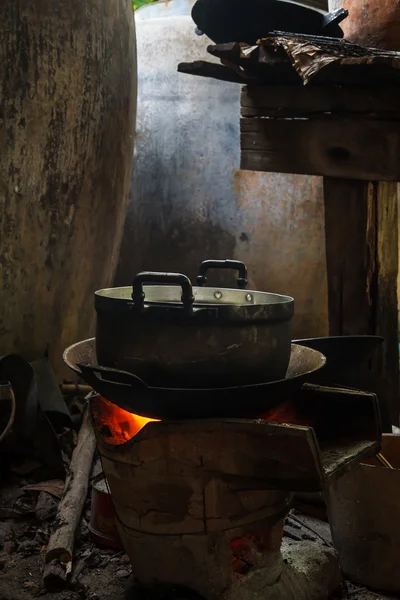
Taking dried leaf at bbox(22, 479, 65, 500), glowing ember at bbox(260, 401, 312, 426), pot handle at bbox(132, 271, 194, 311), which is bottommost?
dried leaf at bbox(22, 479, 65, 500)

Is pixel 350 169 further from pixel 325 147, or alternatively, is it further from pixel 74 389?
pixel 74 389

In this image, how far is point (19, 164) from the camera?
342 cm

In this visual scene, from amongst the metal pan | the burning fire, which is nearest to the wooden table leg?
the metal pan

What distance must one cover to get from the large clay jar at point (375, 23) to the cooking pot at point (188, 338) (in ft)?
4.81

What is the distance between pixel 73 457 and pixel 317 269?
2.52 metres

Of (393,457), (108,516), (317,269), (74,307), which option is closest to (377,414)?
(393,457)

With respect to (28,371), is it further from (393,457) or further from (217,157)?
(217,157)

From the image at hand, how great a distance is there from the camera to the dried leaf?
10.1 ft

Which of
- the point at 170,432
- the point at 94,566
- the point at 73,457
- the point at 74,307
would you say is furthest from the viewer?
the point at 74,307

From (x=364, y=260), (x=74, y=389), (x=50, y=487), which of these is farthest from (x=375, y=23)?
(x=50, y=487)

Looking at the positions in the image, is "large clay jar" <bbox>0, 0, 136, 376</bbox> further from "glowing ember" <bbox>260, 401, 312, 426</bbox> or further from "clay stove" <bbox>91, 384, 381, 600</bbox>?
"glowing ember" <bbox>260, 401, 312, 426</bbox>

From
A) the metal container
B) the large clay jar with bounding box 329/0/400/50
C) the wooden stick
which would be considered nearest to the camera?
the metal container

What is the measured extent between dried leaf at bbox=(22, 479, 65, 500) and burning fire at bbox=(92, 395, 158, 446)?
92 centimetres

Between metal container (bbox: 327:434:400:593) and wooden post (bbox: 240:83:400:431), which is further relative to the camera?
wooden post (bbox: 240:83:400:431)
